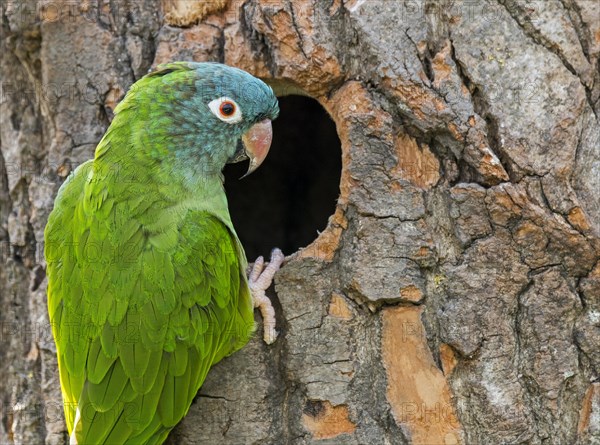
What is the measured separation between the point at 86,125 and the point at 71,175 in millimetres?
249

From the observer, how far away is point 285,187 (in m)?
5.62

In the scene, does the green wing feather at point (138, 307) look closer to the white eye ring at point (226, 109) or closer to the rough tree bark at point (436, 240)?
the rough tree bark at point (436, 240)

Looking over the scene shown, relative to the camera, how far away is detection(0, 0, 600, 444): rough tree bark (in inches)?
125

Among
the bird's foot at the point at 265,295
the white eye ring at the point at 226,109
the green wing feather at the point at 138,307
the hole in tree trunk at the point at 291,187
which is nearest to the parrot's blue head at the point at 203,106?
the white eye ring at the point at 226,109

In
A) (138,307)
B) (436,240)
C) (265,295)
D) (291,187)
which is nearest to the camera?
(138,307)

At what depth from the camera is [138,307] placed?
10.2ft

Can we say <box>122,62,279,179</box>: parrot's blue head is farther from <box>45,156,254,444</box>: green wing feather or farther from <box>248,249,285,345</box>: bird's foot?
<box>248,249,285,345</box>: bird's foot

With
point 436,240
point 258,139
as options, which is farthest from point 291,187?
point 436,240

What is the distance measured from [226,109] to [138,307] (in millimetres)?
913

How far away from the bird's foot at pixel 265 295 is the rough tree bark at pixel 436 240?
0.20ft

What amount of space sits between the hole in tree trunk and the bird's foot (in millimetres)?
1769

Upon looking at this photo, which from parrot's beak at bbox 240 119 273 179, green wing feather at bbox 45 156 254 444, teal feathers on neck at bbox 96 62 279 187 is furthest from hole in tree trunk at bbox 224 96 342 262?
green wing feather at bbox 45 156 254 444

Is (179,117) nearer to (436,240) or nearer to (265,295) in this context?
(265,295)

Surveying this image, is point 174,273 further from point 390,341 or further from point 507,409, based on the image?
point 507,409
